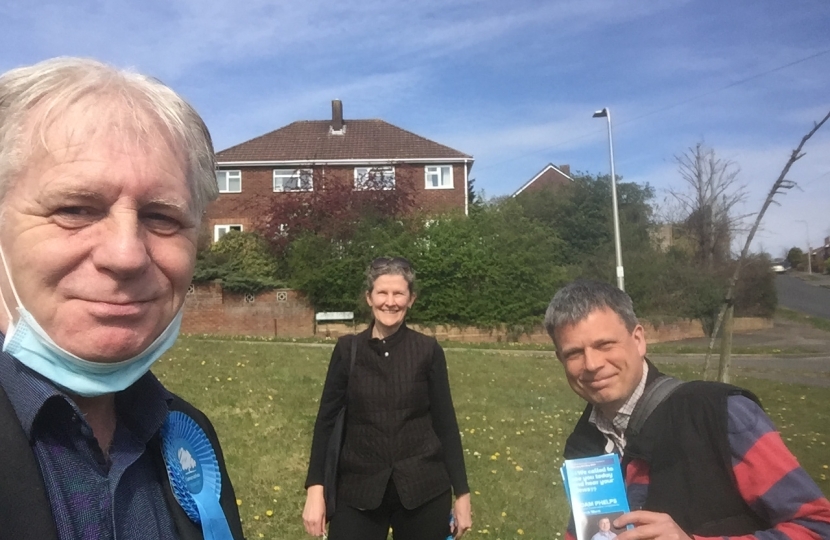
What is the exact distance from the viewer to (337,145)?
3666 centimetres

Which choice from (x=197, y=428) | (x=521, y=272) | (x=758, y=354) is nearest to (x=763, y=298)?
(x=758, y=354)

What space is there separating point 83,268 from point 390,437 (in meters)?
2.66

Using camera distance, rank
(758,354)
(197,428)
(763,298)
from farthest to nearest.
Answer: (763,298)
(758,354)
(197,428)

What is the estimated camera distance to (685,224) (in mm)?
29984

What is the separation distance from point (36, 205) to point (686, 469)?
183 cm

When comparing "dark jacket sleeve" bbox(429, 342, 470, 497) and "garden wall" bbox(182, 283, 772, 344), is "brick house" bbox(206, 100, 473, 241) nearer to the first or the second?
"garden wall" bbox(182, 283, 772, 344)

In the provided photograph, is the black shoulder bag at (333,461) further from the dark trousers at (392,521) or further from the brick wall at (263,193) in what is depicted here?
the brick wall at (263,193)

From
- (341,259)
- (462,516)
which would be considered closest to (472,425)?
(462,516)

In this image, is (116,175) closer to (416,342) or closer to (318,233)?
(416,342)

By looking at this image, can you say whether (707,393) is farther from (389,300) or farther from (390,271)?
(390,271)

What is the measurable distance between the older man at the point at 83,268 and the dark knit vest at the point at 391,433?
2323 mm

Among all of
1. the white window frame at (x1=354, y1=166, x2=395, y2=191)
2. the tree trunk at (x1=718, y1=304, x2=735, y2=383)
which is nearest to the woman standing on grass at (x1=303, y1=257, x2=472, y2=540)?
the tree trunk at (x1=718, y1=304, x2=735, y2=383)

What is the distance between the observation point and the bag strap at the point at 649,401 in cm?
219

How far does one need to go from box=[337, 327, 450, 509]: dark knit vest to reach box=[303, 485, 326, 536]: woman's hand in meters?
0.10
